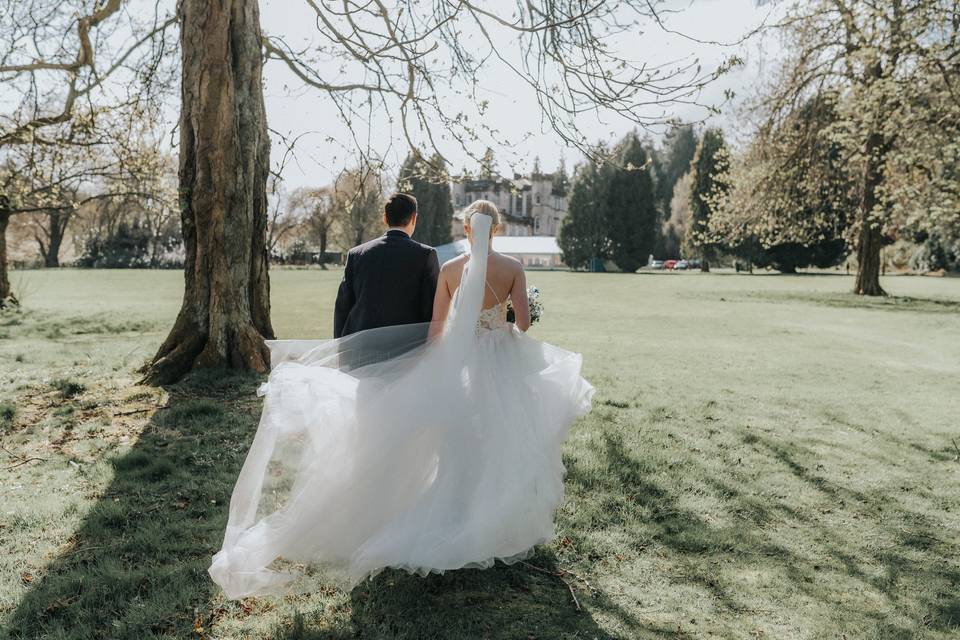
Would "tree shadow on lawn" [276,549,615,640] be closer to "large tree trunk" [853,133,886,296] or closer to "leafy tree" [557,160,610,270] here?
"large tree trunk" [853,133,886,296]

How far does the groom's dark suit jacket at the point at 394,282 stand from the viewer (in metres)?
4.52

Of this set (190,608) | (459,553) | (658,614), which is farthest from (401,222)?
(658,614)

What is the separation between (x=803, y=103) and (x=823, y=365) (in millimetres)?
17257

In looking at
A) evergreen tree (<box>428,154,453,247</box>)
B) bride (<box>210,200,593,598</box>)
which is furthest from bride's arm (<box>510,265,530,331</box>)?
evergreen tree (<box>428,154,453,247</box>)

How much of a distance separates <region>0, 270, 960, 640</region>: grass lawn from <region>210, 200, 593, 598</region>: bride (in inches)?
15.6

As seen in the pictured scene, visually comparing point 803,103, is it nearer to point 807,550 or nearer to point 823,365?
point 823,365

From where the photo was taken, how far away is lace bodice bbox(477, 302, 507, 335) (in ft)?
13.2

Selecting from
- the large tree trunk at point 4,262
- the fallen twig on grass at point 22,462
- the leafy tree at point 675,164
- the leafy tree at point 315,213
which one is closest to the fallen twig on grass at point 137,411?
the fallen twig on grass at point 22,462

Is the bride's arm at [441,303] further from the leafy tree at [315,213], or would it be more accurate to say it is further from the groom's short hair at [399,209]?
the leafy tree at [315,213]

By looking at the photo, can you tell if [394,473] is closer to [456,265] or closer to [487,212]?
[456,265]

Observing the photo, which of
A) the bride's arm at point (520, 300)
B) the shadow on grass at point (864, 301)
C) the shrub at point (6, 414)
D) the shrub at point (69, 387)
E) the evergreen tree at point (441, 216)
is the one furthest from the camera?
the evergreen tree at point (441, 216)

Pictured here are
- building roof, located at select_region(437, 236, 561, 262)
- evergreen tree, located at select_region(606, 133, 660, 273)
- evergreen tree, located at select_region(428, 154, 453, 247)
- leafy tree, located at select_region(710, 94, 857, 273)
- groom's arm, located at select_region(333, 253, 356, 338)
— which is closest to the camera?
groom's arm, located at select_region(333, 253, 356, 338)

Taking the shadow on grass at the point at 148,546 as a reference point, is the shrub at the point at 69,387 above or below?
above

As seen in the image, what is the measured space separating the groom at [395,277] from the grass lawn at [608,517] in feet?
5.78
